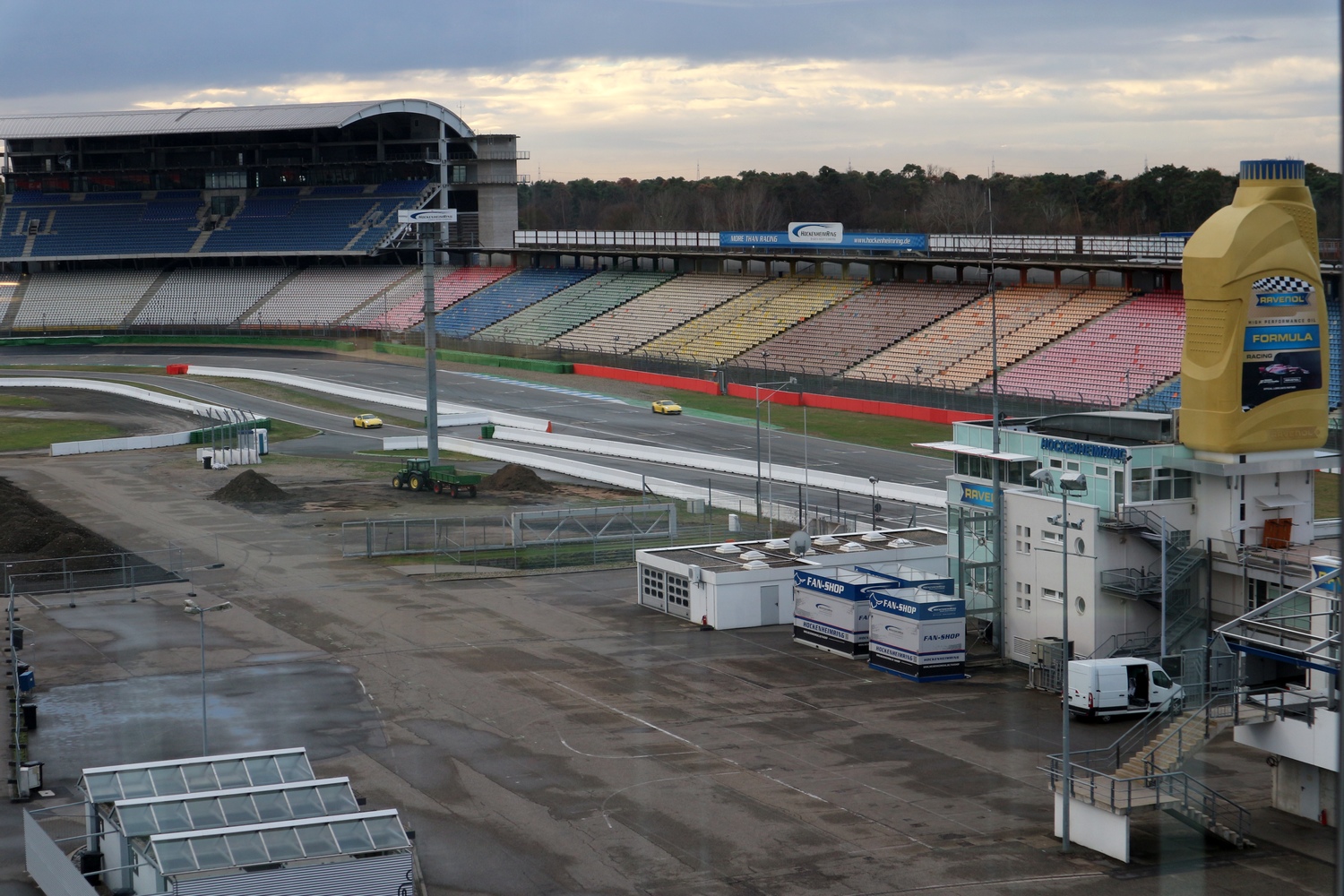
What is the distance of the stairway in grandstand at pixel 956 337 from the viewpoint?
92688 millimetres

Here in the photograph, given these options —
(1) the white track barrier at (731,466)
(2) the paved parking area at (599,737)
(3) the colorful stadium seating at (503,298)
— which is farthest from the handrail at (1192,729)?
(3) the colorful stadium seating at (503,298)

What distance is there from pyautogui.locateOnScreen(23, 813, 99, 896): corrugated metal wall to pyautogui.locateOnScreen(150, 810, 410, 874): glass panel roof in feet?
2.93

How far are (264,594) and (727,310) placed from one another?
67.7m

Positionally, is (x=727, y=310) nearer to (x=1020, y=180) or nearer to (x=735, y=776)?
(x=1020, y=180)

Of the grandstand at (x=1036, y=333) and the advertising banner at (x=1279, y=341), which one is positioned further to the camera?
the grandstand at (x=1036, y=333)

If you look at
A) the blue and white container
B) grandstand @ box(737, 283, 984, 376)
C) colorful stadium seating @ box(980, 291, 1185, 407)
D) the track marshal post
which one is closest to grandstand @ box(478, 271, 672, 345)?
grandstand @ box(737, 283, 984, 376)

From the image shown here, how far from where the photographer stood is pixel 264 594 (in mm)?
49719

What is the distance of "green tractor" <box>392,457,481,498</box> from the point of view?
226 ft

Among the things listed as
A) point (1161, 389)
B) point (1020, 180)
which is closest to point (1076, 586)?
point (1161, 389)

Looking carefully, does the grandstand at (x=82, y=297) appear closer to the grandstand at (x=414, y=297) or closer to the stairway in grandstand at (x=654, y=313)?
the grandstand at (x=414, y=297)

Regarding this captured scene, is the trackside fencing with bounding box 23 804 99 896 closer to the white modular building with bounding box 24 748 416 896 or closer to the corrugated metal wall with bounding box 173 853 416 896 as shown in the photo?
the white modular building with bounding box 24 748 416 896

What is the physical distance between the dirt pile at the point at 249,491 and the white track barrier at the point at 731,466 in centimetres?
1756

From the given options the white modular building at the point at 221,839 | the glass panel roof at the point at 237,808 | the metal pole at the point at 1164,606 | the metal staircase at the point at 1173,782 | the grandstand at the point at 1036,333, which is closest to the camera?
the white modular building at the point at 221,839

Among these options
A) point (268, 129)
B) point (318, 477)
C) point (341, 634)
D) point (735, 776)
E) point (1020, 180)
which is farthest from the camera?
point (268, 129)
